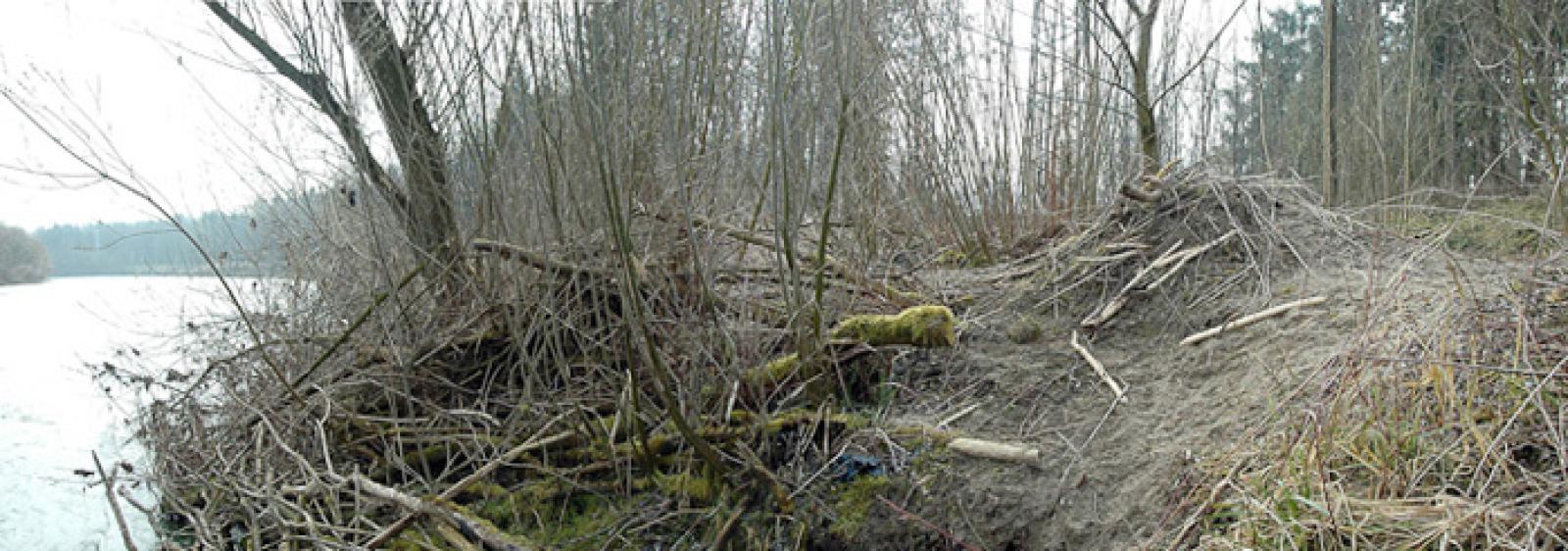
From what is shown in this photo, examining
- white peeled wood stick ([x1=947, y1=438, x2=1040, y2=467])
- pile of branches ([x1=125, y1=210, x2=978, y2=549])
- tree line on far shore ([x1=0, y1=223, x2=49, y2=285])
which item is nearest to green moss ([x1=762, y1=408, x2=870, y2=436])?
pile of branches ([x1=125, y1=210, x2=978, y2=549])

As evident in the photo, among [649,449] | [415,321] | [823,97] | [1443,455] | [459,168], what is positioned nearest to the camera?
[1443,455]

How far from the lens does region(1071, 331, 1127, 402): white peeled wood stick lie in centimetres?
326

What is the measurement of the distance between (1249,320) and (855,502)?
153cm

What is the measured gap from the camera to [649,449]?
3592 mm

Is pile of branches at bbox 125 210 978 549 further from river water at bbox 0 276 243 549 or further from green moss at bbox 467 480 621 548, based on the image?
river water at bbox 0 276 243 549

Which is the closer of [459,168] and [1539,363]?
[1539,363]

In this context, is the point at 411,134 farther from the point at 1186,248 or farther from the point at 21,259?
the point at 21,259

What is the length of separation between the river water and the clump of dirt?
3.61m

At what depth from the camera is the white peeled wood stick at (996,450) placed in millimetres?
3041

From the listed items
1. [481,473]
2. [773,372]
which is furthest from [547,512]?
[773,372]

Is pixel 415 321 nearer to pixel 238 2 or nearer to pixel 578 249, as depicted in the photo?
pixel 578 249

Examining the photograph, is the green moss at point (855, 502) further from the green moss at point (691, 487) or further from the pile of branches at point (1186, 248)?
the pile of branches at point (1186, 248)

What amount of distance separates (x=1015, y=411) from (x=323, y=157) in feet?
10.8

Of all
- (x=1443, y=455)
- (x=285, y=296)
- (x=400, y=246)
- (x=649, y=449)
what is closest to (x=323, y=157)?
(x=400, y=246)
